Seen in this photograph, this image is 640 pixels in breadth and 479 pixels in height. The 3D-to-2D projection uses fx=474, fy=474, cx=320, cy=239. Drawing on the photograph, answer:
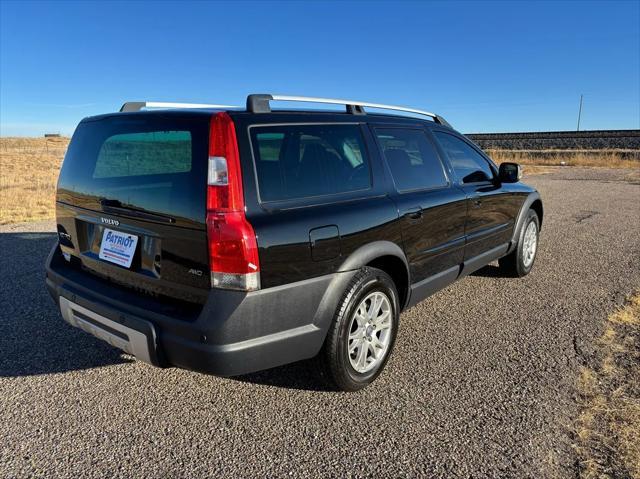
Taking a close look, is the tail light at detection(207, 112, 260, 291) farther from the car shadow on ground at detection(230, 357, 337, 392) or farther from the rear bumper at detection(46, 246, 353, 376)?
the car shadow on ground at detection(230, 357, 337, 392)

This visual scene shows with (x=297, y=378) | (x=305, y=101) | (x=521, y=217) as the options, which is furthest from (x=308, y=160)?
(x=521, y=217)

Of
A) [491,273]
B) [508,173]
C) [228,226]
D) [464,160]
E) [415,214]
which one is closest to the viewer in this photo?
[228,226]

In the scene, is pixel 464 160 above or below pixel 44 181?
above

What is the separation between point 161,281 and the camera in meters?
2.52

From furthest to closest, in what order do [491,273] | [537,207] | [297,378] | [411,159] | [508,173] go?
1. [537,207]
2. [491,273]
3. [508,173]
4. [411,159]
5. [297,378]

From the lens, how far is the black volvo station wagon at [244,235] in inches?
91.7

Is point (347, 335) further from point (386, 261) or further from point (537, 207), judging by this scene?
point (537, 207)

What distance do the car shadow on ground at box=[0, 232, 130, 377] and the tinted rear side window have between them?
73.5 inches

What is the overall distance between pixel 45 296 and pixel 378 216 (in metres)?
3.52

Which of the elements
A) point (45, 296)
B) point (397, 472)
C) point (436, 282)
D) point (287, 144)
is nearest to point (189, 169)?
point (287, 144)

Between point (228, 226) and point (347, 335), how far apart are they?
1033 millimetres

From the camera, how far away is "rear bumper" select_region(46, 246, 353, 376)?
2.32m

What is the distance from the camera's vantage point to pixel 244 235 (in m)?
2.29

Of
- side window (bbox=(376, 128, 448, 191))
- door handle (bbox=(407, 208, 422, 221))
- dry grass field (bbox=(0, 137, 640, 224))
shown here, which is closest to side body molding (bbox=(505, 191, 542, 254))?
side window (bbox=(376, 128, 448, 191))
